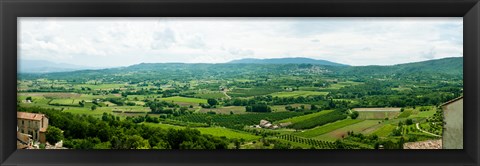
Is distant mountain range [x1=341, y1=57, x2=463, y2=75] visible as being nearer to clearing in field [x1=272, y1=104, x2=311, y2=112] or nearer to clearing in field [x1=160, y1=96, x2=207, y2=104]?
clearing in field [x1=272, y1=104, x2=311, y2=112]

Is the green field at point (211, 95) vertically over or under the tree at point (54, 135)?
over

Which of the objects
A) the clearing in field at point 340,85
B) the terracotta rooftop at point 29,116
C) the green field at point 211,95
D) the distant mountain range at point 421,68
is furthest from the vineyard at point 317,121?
the terracotta rooftop at point 29,116

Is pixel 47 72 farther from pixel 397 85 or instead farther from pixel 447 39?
pixel 447 39

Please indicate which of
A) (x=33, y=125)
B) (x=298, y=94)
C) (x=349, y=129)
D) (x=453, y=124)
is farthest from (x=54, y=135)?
(x=453, y=124)

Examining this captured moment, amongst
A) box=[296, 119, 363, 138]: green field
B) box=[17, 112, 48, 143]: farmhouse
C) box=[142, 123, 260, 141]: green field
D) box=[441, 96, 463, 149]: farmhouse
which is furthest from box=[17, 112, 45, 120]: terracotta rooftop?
box=[441, 96, 463, 149]: farmhouse

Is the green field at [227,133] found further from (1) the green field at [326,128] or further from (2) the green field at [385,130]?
(2) the green field at [385,130]
